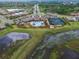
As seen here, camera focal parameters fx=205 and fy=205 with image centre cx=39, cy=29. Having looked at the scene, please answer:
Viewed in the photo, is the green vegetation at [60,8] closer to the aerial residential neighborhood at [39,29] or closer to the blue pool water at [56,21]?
the aerial residential neighborhood at [39,29]

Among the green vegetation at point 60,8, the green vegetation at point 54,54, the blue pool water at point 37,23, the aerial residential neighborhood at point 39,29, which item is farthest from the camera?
the green vegetation at point 60,8

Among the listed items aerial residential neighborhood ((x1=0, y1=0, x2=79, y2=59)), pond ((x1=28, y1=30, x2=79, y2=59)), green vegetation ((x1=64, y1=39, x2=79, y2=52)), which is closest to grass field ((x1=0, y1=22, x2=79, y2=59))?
aerial residential neighborhood ((x1=0, y1=0, x2=79, y2=59))

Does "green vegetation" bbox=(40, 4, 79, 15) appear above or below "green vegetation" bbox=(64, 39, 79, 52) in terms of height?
above

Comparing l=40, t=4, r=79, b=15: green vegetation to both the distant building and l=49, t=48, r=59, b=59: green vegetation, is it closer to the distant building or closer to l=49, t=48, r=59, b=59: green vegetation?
the distant building

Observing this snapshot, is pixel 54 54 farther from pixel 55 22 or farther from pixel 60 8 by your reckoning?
pixel 60 8

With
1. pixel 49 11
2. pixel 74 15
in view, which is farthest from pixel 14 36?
pixel 74 15

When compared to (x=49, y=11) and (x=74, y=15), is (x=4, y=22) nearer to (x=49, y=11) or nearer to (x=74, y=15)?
(x=49, y=11)

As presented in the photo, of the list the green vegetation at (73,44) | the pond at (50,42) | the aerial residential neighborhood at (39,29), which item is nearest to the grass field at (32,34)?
the aerial residential neighborhood at (39,29)

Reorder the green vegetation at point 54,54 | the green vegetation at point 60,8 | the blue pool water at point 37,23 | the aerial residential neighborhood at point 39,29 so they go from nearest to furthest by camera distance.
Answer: the green vegetation at point 54,54 < the aerial residential neighborhood at point 39,29 < the blue pool water at point 37,23 < the green vegetation at point 60,8

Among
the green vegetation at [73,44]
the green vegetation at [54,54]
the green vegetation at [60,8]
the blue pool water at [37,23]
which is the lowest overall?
the green vegetation at [54,54]
